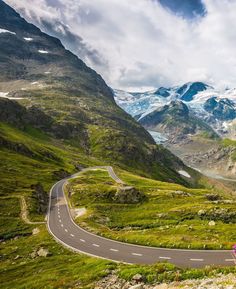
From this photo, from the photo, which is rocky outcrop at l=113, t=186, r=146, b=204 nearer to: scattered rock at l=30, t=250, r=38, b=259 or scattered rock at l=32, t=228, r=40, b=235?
scattered rock at l=32, t=228, r=40, b=235

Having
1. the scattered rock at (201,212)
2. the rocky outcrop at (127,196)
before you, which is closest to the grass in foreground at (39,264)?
the rocky outcrop at (127,196)

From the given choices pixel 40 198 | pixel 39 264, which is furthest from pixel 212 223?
pixel 40 198

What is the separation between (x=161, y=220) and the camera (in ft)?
268

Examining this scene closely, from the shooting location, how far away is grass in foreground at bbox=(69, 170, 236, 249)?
5888 cm

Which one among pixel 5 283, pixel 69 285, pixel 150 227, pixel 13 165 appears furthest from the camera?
pixel 13 165

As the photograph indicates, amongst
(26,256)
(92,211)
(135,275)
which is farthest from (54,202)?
(135,275)

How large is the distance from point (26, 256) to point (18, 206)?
124ft

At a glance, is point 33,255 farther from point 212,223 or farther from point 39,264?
point 212,223

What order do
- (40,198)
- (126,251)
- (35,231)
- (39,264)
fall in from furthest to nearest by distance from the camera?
1. (40,198)
2. (35,231)
3. (126,251)
4. (39,264)

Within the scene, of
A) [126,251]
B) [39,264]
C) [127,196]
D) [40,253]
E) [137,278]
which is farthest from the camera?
[127,196]

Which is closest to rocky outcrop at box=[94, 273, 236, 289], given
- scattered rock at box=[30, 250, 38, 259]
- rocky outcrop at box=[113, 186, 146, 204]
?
scattered rock at box=[30, 250, 38, 259]

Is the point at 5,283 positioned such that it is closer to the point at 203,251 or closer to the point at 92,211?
the point at 203,251

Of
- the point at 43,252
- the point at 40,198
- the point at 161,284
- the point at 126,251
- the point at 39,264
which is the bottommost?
the point at 40,198

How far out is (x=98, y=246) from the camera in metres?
58.7
